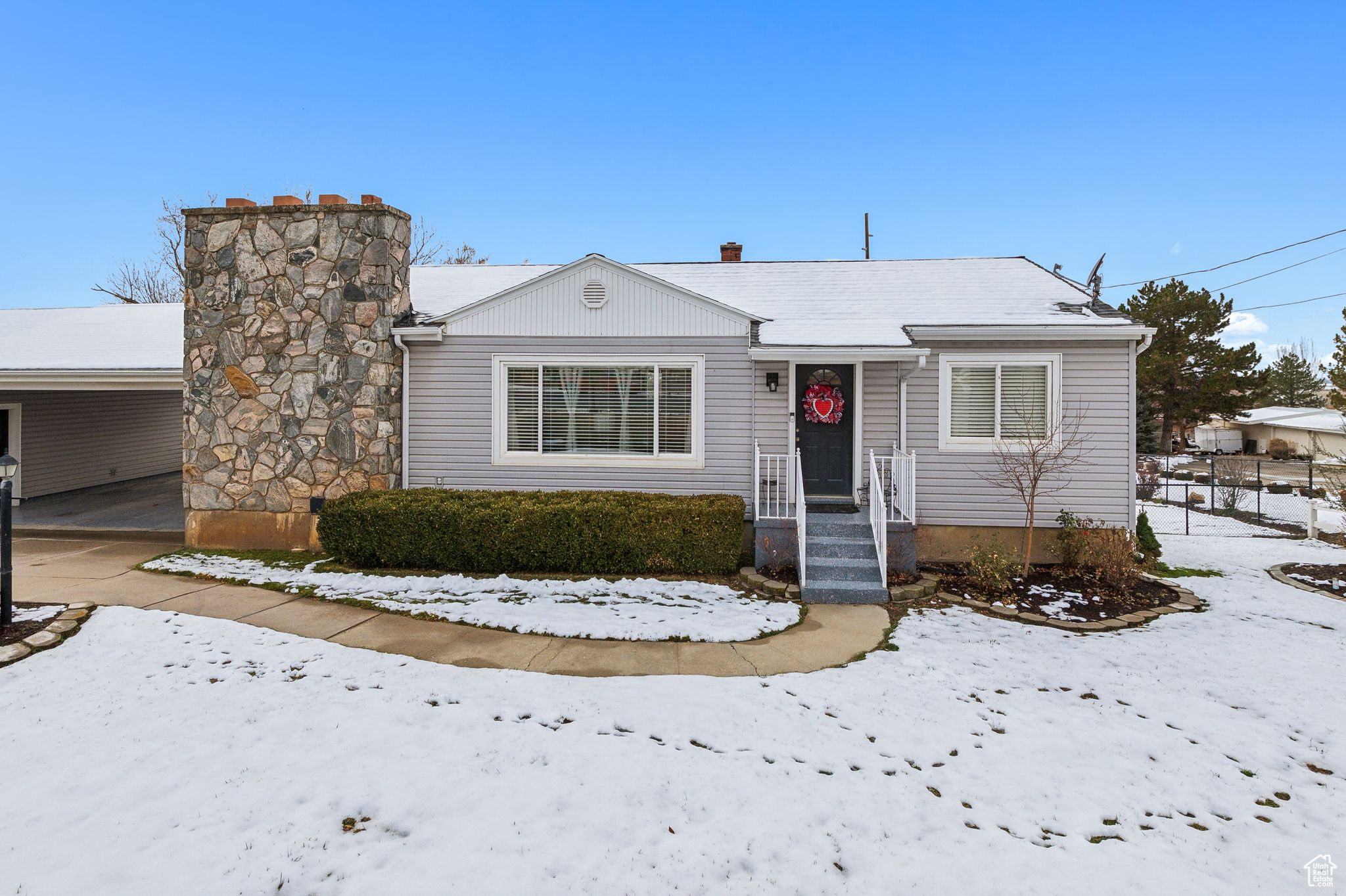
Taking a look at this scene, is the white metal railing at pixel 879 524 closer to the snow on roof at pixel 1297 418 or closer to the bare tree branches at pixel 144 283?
the snow on roof at pixel 1297 418

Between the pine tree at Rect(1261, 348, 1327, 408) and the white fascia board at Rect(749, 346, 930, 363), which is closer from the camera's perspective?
the white fascia board at Rect(749, 346, 930, 363)

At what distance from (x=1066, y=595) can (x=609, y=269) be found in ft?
22.1

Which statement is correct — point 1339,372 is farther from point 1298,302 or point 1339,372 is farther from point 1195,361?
point 1195,361

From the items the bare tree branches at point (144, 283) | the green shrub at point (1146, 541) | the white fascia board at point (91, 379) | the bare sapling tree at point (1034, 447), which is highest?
the bare tree branches at point (144, 283)

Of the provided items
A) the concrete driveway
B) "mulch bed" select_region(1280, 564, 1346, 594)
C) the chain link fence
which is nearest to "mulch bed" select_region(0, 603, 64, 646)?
the concrete driveway

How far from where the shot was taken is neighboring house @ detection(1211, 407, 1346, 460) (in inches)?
1040

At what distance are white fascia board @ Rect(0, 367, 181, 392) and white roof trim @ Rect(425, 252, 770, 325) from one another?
4423mm

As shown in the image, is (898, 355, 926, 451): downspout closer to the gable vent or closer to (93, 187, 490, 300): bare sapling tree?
the gable vent

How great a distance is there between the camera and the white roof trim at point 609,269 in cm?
815

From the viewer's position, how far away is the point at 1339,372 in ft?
31.0

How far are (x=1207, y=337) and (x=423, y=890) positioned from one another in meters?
34.9

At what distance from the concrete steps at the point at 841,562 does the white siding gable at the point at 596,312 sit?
8.97 feet

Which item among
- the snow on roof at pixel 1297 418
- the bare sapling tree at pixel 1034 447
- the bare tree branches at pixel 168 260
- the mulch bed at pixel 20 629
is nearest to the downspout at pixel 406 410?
the mulch bed at pixel 20 629

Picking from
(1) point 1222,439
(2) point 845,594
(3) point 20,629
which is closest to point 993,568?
(2) point 845,594
